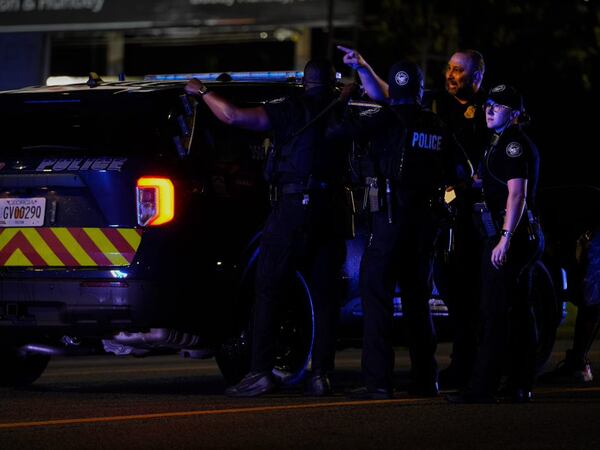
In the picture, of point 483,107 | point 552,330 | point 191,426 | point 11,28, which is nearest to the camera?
point 191,426

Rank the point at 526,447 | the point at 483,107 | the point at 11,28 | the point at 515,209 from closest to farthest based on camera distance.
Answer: the point at 526,447 < the point at 515,209 < the point at 483,107 < the point at 11,28

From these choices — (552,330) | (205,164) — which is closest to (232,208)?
(205,164)

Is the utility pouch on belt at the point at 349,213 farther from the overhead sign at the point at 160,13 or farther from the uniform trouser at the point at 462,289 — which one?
the overhead sign at the point at 160,13

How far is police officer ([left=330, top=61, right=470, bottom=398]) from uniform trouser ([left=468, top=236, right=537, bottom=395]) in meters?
0.39

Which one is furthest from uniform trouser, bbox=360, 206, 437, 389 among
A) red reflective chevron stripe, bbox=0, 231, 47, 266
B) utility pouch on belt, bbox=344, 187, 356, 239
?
red reflective chevron stripe, bbox=0, 231, 47, 266

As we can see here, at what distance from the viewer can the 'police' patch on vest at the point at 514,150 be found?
9.01 m

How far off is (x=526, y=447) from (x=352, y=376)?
154 inches

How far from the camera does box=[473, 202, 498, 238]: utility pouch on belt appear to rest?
9.16 meters

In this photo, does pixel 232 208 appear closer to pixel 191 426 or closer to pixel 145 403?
pixel 145 403

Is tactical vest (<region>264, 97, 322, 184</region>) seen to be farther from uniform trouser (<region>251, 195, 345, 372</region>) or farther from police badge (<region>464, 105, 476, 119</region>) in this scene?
police badge (<region>464, 105, 476, 119</region>)

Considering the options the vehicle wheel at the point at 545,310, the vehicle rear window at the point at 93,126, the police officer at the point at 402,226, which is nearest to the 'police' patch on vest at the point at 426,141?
the police officer at the point at 402,226

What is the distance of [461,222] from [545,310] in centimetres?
148

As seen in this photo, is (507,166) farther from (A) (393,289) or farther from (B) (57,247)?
(B) (57,247)

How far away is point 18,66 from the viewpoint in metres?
30.9
